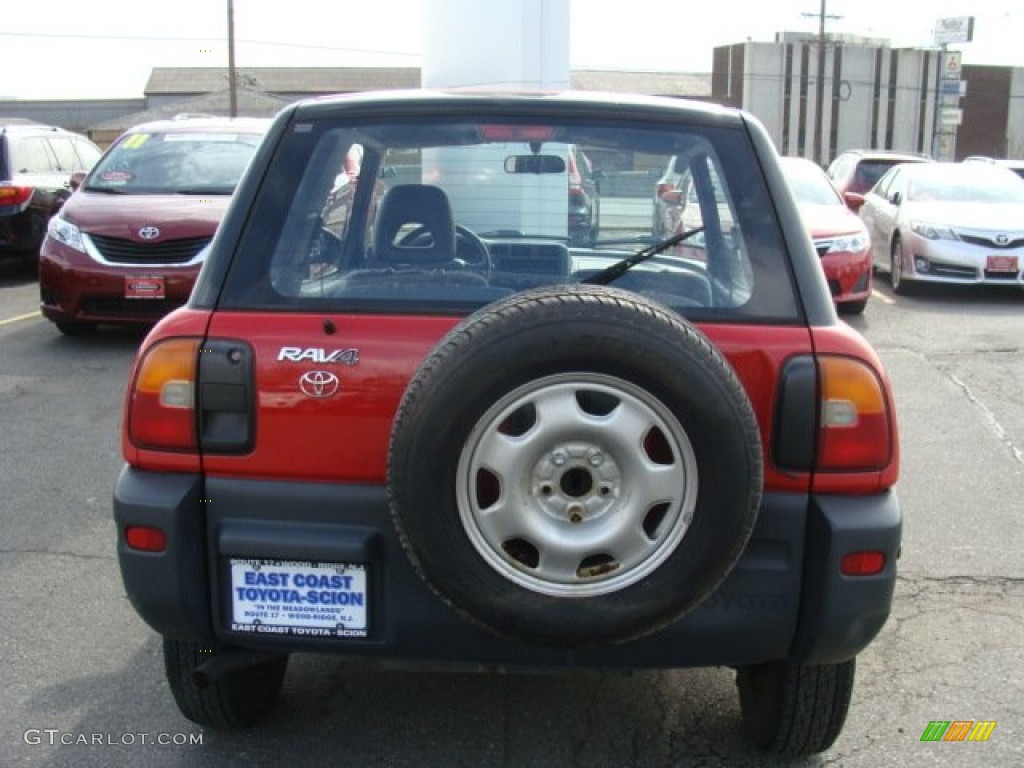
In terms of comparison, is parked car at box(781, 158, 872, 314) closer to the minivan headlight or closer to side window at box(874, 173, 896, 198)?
side window at box(874, 173, 896, 198)

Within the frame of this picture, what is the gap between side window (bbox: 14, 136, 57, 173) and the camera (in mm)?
13695

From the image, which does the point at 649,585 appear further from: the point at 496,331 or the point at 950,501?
the point at 950,501

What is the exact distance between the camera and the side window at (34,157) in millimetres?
13695

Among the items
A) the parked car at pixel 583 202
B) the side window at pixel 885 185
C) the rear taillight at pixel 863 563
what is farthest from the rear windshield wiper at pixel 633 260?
the side window at pixel 885 185

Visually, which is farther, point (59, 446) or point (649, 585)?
point (59, 446)

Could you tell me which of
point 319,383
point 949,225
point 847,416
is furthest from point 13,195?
point 847,416

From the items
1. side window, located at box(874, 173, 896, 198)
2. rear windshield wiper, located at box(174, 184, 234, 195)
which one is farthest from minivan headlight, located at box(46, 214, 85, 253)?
side window, located at box(874, 173, 896, 198)

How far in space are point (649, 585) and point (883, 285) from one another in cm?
1182

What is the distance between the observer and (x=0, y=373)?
27.6ft

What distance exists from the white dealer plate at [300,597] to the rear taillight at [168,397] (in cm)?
34

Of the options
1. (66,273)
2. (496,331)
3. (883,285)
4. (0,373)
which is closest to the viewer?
(496,331)

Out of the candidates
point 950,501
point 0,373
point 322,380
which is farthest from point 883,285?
point 322,380

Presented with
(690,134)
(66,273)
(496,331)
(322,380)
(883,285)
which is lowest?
(883,285)

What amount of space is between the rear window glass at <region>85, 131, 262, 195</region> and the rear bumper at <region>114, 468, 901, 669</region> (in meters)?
7.24
